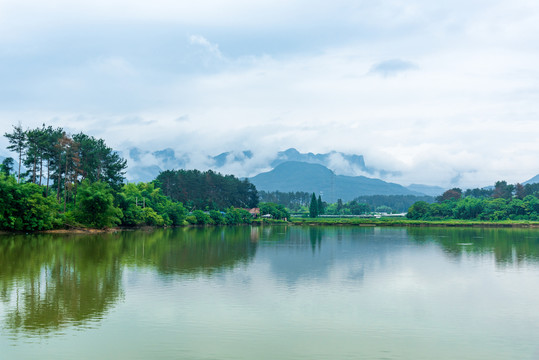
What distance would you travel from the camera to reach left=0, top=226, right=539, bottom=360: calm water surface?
51.0ft

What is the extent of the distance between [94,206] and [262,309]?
55862 millimetres

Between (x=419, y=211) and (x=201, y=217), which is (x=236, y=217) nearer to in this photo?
(x=201, y=217)

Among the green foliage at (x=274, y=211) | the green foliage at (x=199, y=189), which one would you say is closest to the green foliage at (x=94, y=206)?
the green foliage at (x=199, y=189)

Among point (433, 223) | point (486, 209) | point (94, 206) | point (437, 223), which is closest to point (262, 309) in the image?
point (94, 206)

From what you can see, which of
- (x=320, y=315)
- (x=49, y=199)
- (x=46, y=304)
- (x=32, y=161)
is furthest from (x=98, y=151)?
(x=320, y=315)

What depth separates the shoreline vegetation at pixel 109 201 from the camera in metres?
64.0

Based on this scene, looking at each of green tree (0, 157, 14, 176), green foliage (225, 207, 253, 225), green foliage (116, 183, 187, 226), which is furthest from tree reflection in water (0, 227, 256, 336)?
green foliage (225, 207, 253, 225)

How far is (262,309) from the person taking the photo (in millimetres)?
20922

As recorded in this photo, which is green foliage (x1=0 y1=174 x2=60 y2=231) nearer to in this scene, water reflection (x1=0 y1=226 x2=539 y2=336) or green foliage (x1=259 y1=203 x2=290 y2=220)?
water reflection (x1=0 y1=226 x2=539 y2=336)

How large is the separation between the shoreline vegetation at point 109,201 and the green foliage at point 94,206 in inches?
5.3

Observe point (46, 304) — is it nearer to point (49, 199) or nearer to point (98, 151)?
point (49, 199)

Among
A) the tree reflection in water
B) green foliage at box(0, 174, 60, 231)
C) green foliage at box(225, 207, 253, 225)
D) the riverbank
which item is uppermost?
green foliage at box(0, 174, 60, 231)

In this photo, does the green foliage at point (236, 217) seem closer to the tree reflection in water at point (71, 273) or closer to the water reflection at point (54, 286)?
the tree reflection in water at point (71, 273)

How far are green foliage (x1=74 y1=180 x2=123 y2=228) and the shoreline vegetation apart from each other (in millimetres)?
134
